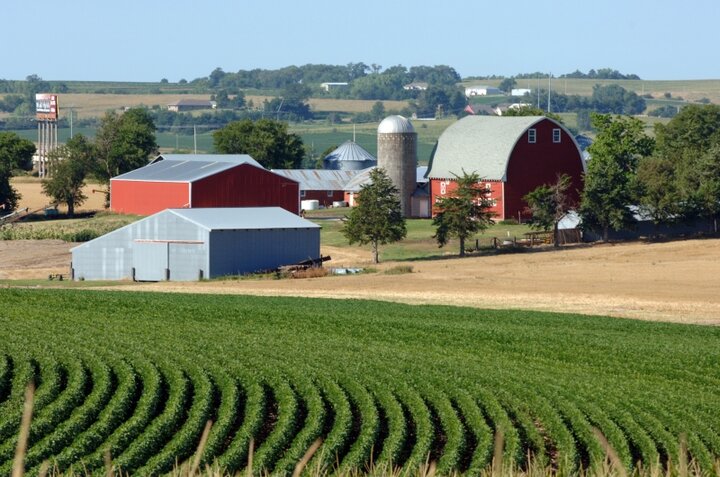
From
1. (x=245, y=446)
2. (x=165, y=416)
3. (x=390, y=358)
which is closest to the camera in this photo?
(x=245, y=446)

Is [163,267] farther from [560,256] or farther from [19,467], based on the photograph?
[19,467]

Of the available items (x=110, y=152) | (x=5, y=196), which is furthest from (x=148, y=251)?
(x=110, y=152)

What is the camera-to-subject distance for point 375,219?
62.0 m

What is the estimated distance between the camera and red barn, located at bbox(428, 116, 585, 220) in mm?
78500

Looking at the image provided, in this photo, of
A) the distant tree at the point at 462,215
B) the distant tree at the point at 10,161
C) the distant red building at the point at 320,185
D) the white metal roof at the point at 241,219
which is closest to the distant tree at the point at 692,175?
the distant tree at the point at 462,215

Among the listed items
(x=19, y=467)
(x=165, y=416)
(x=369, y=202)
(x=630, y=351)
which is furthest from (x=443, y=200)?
(x=19, y=467)

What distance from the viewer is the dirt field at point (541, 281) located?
42750 mm

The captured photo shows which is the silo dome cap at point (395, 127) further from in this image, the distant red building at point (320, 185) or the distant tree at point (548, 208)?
the distant tree at point (548, 208)

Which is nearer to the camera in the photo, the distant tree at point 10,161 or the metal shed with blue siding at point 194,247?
the metal shed with blue siding at point 194,247

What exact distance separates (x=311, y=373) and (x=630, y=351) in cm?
844

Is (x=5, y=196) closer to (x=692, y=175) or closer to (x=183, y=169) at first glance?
(x=183, y=169)

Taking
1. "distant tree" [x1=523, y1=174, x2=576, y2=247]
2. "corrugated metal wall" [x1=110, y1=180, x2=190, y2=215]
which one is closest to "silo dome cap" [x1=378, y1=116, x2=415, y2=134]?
"corrugated metal wall" [x1=110, y1=180, x2=190, y2=215]

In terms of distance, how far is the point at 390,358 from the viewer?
2595 centimetres

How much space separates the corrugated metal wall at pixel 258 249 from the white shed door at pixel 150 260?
2.63 metres
